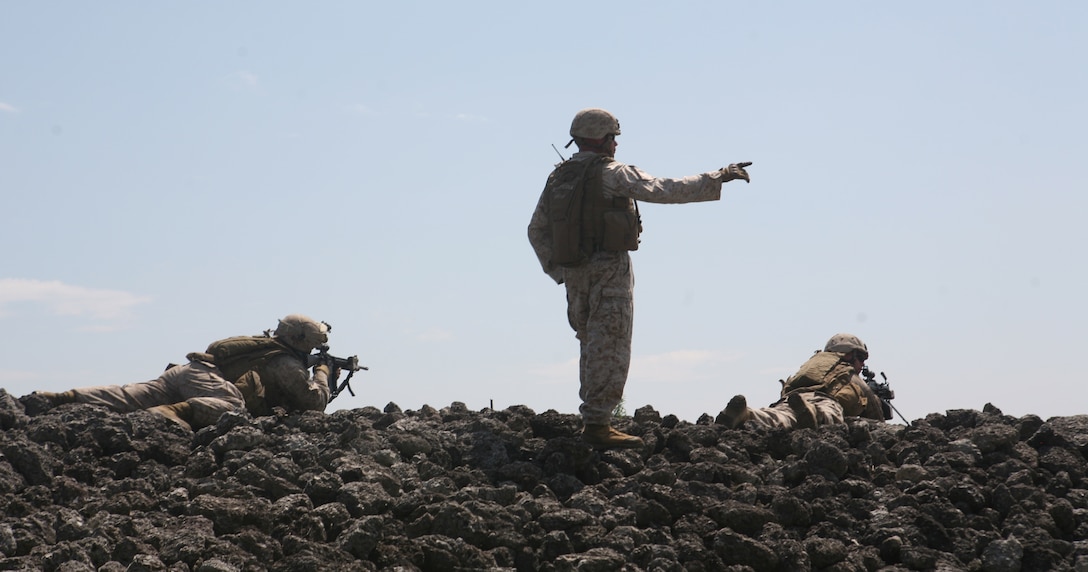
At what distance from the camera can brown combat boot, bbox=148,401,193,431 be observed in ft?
37.8

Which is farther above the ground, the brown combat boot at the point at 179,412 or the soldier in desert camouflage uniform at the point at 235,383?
the soldier in desert camouflage uniform at the point at 235,383

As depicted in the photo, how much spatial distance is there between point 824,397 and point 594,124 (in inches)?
144

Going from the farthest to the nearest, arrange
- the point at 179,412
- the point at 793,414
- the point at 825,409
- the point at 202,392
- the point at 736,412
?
the point at 825,409
the point at 202,392
the point at 793,414
the point at 179,412
the point at 736,412

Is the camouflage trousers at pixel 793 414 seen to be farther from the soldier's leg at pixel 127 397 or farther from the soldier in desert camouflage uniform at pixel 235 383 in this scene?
the soldier's leg at pixel 127 397

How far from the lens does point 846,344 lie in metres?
13.9

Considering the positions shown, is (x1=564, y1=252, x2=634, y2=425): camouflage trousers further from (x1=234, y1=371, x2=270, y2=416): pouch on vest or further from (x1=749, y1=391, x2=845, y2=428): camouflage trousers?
(x1=234, y1=371, x2=270, y2=416): pouch on vest

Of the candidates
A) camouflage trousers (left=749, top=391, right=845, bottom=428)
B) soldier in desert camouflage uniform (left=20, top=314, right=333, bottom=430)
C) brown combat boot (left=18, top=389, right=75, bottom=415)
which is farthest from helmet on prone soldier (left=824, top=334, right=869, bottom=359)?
brown combat boot (left=18, top=389, right=75, bottom=415)

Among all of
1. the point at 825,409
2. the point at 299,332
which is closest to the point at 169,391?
the point at 299,332

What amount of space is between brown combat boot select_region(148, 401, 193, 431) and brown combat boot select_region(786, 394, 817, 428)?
496cm

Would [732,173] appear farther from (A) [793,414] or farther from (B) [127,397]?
(B) [127,397]

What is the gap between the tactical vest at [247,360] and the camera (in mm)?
12461

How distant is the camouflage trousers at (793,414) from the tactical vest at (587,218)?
2.03 m

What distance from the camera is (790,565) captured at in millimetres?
8695

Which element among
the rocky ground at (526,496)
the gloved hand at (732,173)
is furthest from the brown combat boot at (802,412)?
the gloved hand at (732,173)
